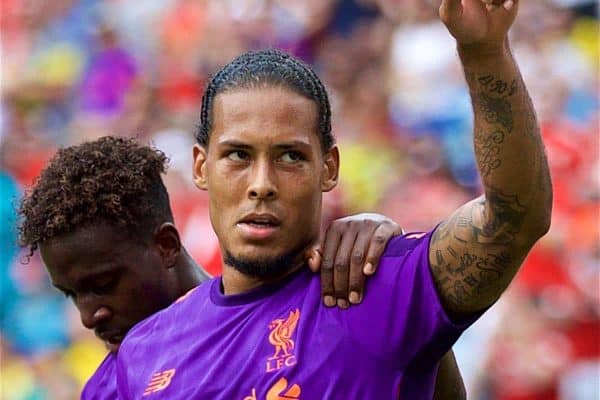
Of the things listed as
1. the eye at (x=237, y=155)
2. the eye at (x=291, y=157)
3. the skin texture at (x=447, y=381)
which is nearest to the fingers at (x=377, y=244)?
the eye at (x=291, y=157)

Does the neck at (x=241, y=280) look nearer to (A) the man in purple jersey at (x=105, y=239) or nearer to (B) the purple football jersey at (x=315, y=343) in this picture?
(B) the purple football jersey at (x=315, y=343)

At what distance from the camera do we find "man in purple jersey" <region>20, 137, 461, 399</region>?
13.0 ft

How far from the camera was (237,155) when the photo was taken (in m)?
3.23

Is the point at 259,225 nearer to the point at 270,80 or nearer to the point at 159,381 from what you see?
the point at 270,80

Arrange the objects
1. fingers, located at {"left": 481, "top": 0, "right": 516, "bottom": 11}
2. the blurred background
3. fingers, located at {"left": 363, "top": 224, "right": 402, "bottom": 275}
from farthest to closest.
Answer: the blurred background → fingers, located at {"left": 363, "top": 224, "right": 402, "bottom": 275} → fingers, located at {"left": 481, "top": 0, "right": 516, "bottom": 11}

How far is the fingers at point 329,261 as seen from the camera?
3107 mm

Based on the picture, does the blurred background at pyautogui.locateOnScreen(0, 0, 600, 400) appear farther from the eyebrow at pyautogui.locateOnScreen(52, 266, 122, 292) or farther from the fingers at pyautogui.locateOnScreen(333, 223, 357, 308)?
the fingers at pyautogui.locateOnScreen(333, 223, 357, 308)

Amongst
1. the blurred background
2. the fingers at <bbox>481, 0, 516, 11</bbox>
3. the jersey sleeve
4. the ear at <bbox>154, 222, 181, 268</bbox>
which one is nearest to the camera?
the fingers at <bbox>481, 0, 516, 11</bbox>

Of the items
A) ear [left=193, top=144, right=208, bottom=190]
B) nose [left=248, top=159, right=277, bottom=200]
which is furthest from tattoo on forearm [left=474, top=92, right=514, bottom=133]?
ear [left=193, top=144, right=208, bottom=190]

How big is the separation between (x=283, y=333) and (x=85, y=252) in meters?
1.00

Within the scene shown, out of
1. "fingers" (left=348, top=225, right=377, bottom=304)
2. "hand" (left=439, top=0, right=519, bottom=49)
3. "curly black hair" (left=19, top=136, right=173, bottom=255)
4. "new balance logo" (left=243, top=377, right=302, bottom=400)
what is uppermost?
"curly black hair" (left=19, top=136, right=173, bottom=255)

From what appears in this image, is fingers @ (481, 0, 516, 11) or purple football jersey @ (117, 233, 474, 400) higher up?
fingers @ (481, 0, 516, 11)

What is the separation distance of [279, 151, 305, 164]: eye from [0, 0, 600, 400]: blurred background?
12.4 feet

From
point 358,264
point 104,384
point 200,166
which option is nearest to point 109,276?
point 104,384
